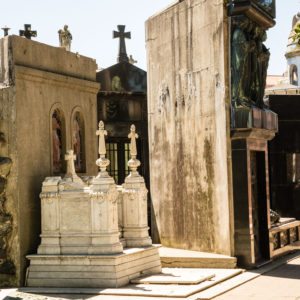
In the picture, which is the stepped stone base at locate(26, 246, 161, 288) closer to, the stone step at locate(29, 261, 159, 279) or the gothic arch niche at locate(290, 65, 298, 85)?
the stone step at locate(29, 261, 159, 279)

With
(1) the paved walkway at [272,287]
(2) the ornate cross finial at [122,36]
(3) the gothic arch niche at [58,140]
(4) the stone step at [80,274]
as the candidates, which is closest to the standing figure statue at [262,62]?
(1) the paved walkway at [272,287]

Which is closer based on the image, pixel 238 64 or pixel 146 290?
pixel 146 290

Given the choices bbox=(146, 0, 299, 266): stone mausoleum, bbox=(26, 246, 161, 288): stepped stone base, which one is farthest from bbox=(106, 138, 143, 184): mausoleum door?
bbox=(26, 246, 161, 288): stepped stone base

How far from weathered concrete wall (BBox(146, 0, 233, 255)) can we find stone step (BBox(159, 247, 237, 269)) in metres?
0.27

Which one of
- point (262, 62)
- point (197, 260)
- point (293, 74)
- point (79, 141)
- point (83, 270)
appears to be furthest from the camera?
point (293, 74)

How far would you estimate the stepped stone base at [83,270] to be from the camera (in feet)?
39.7

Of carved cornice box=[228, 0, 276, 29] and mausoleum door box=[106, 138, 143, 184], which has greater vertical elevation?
carved cornice box=[228, 0, 276, 29]

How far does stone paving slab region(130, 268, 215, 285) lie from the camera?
1234 centimetres

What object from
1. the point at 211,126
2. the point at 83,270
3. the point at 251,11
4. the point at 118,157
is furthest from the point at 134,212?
the point at 118,157

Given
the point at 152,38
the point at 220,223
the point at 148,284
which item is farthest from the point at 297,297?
the point at 152,38

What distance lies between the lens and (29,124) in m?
13.0

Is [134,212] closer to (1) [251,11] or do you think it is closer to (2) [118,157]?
(1) [251,11]

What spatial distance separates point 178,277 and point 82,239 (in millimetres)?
1818

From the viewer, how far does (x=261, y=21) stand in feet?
50.5
